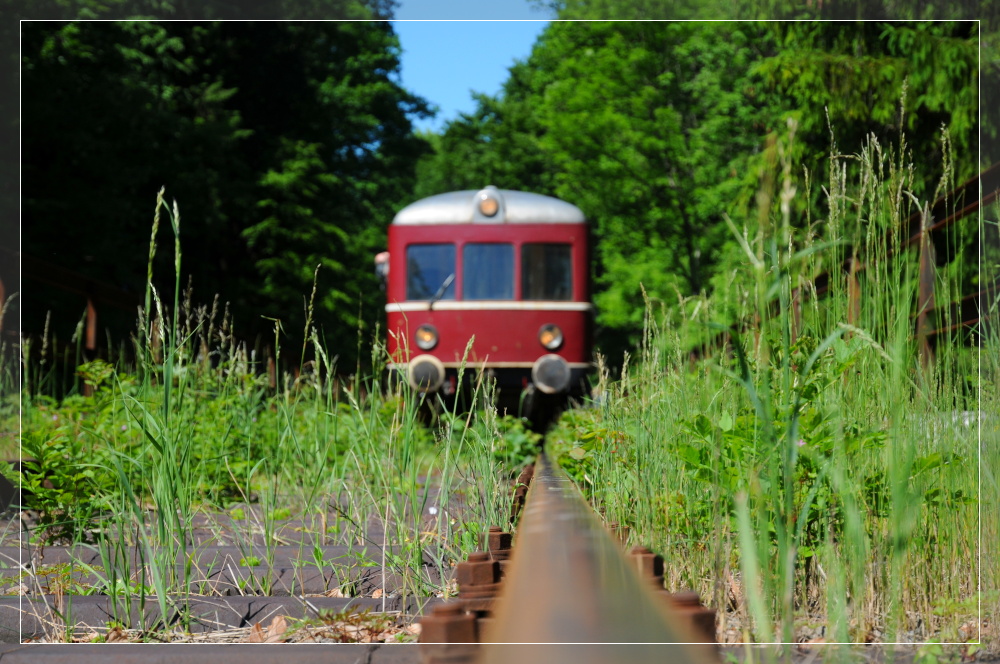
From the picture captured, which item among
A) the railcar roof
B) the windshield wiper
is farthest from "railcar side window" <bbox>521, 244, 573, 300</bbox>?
the windshield wiper

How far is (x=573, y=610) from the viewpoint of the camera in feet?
3.63

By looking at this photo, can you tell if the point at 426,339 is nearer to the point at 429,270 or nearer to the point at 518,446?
the point at 429,270

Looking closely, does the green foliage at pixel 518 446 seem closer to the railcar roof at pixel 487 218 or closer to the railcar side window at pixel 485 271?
the railcar side window at pixel 485 271

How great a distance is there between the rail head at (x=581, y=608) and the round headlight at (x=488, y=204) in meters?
6.73

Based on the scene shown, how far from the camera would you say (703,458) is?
204 centimetres

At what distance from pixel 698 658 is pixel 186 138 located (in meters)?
12.2

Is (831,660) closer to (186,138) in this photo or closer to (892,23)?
(892,23)

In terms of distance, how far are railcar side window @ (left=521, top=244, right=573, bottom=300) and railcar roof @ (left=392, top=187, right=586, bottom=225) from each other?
0.75ft

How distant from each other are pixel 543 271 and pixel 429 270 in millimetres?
936

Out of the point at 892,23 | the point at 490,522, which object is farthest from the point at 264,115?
the point at 490,522

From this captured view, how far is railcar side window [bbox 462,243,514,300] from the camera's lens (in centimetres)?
823

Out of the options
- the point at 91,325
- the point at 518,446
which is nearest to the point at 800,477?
the point at 518,446

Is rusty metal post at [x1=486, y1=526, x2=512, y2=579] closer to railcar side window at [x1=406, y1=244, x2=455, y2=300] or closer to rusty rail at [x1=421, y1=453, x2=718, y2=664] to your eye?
rusty rail at [x1=421, y1=453, x2=718, y2=664]

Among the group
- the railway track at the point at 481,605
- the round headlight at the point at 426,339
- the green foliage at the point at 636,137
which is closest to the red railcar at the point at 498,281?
the round headlight at the point at 426,339
